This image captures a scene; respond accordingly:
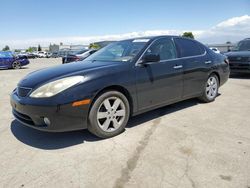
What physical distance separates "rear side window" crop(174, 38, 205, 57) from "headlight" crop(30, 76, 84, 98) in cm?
240

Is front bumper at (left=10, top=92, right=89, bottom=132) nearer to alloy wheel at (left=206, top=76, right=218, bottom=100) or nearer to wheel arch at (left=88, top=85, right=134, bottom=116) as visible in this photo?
wheel arch at (left=88, top=85, right=134, bottom=116)

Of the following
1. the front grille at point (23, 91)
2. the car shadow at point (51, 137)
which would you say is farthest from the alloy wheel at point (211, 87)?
the front grille at point (23, 91)

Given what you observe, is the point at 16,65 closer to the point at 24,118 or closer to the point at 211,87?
the point at 24,118

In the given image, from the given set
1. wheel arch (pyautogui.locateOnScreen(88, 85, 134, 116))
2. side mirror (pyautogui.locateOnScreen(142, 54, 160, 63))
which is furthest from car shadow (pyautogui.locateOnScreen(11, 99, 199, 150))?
side mirror (pyautogui.locateOnScreen(142, 54, 160, 63))

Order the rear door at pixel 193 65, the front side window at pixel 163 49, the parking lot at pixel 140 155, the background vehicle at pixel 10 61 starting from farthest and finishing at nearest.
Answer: the background vehicle at pixel 10 61 < the rear door at pixel 193 65 < the front side window at pixel 163 49 < the parking lot at pixel 140 155

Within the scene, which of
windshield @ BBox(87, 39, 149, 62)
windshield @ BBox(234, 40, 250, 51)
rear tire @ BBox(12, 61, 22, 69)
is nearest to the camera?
windshield @ BBox(87, 39, 149, 62)

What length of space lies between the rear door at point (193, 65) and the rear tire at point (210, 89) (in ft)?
0.75

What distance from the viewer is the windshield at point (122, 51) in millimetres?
4006

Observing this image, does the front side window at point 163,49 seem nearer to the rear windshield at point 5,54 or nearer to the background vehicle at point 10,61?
the background vehicle at point 10,61

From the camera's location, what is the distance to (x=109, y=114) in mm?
3496

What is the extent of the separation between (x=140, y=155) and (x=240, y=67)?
7.73 meters

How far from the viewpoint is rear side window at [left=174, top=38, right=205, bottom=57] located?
4.69m

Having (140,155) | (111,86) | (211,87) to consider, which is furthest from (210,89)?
(140,155)

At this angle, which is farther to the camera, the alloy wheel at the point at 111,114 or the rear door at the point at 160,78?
the rear door at the point at 160,78
